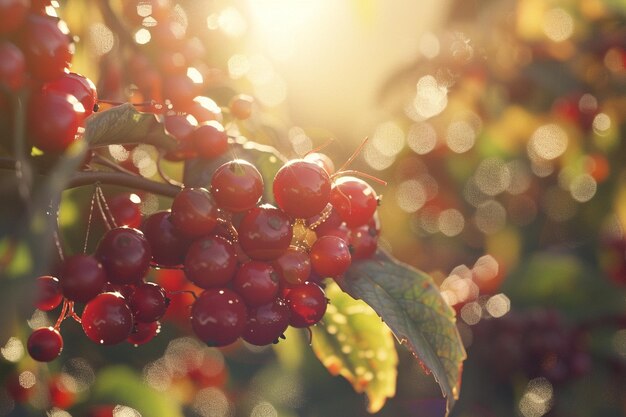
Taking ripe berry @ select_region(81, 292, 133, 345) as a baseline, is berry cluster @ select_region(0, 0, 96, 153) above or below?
above

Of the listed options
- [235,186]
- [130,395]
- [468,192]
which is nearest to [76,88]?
[235,186]

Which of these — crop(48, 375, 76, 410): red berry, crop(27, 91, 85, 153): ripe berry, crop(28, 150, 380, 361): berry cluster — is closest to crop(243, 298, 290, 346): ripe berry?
crop(28, 150, 380, 361): berry cluster

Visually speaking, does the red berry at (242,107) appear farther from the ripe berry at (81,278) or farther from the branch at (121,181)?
the ripe berry at (81,278)

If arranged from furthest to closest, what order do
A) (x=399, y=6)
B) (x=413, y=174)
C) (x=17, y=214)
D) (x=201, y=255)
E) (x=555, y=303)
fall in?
1. (x=413, y=174)
2. (x=555, y=303)
3. (x=399, y=6)
4. (x=201, y=255)
5. (x=17, y=214)

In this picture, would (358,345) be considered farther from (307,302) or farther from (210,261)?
(210,261)

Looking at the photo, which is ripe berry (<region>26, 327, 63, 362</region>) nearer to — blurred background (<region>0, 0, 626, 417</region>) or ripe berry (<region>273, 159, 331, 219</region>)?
ripe berry (<region>273, 159, 331, 219</region>)

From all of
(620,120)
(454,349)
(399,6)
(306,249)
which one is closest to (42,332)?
(306,249)

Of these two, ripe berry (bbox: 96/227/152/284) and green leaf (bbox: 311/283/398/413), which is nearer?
ripe berry (bbox: 96/227/152/284)

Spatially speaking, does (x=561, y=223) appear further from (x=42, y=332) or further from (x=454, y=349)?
(x=42, y=332)
